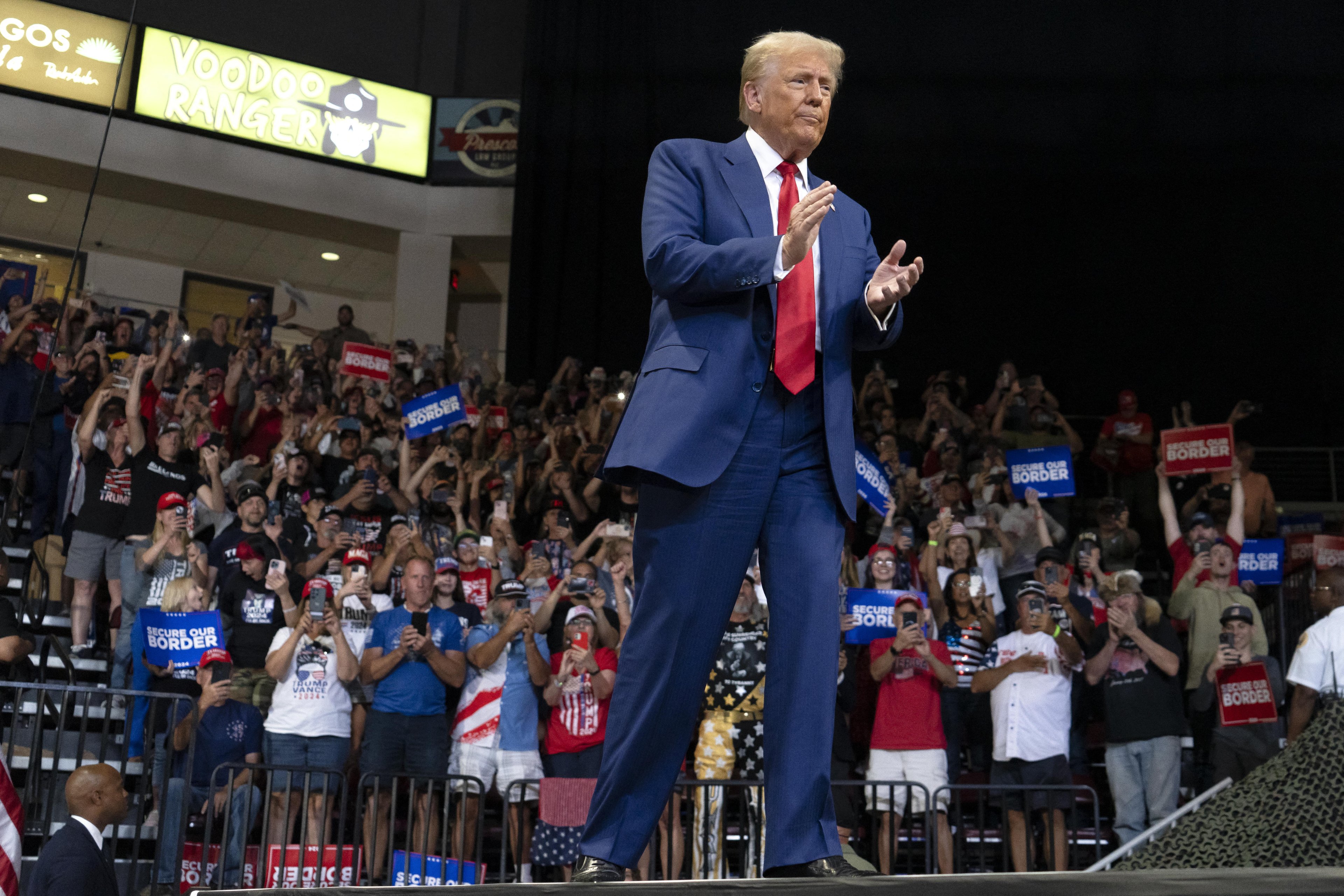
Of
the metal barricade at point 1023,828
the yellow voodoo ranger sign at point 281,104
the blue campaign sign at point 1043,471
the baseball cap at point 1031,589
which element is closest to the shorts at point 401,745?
the metal barricade at point 1023,828

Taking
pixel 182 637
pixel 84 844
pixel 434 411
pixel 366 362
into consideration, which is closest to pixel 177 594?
pixel 182 637

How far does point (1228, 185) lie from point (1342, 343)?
2230 millimetres

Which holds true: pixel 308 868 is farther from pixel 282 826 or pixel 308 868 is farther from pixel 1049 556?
pixel 1049 556

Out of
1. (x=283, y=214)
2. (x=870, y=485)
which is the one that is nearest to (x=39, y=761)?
(x=870, y=485)

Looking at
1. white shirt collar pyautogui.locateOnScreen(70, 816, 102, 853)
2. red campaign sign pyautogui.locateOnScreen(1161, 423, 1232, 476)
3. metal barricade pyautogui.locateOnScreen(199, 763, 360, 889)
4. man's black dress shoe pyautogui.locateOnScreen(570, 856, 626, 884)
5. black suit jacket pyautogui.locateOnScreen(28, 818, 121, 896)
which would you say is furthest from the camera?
red campaign sign pyautogui.locateOnScreen(1161, 423, 1232, 476)

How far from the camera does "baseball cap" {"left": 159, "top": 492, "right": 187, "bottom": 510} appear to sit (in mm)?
7922

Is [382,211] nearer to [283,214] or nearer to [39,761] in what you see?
[283,214]

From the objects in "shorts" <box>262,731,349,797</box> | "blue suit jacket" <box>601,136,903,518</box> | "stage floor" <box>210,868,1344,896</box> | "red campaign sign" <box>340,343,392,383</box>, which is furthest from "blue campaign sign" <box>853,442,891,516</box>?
"red campaign sign" <box>340,343,392,383</box>

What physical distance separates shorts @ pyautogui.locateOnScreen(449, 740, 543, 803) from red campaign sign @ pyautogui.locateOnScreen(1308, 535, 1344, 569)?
4.54 m

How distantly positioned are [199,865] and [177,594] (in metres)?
1.59

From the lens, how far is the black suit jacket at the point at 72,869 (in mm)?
4707

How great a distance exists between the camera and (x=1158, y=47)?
15.8 m

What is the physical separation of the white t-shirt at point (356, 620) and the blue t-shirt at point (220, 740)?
0.73 metres

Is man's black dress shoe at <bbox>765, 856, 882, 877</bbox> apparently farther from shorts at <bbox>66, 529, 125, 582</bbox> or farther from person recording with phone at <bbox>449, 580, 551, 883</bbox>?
shorts at <bbox>66, 529, 125, 582</bbox>
